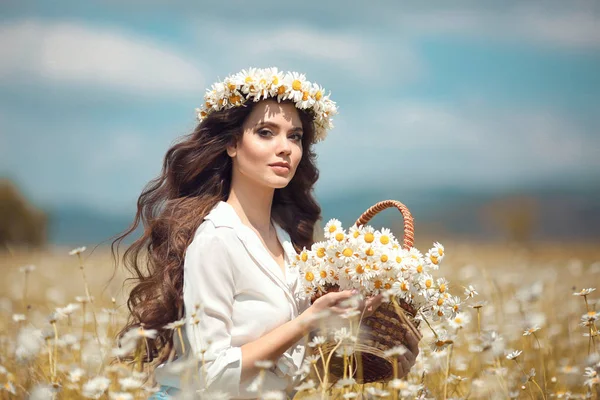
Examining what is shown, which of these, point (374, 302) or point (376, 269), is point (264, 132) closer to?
point (376, 269)

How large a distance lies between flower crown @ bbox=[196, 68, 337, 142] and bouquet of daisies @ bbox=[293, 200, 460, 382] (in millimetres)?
863

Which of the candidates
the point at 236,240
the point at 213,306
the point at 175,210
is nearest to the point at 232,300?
the point at 213,306

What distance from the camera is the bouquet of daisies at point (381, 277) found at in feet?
10.1

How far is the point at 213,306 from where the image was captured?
3.17m

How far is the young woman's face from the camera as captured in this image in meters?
3.66

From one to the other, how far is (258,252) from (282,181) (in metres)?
0.45

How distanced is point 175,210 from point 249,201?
43cm

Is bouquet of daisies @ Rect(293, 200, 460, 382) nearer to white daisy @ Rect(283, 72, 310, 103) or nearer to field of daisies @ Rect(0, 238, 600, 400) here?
field of daisies @ Rect(0, 238, 600, 400)

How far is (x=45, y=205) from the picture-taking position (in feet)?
145

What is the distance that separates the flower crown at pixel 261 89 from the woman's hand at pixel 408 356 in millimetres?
1397

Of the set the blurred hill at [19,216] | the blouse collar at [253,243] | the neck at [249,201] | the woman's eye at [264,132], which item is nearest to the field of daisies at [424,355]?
the blouse collar at [253,243]

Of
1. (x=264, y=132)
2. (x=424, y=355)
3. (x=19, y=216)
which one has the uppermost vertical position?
(x=19, y=216)

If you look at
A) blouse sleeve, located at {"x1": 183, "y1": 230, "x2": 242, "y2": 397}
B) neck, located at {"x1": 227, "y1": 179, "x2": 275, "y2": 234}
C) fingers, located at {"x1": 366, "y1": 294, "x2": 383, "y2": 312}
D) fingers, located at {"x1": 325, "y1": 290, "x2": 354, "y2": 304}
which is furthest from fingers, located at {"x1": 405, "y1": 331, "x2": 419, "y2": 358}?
neck, located at {"x1": 227, "y1": 179, "x2": 275, "y2": 234}

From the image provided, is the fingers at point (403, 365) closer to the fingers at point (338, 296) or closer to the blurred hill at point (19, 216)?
the fingers at point (338, 296)
